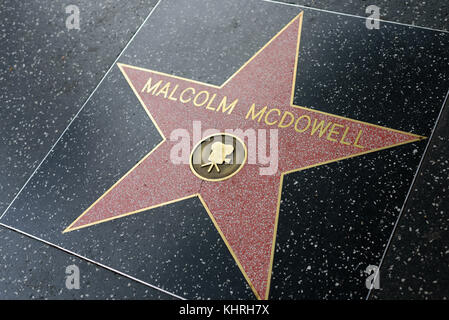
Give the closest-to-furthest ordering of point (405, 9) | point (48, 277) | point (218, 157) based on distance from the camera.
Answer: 1. point (48, 277)
2. point (218, 157)
3. point (405, 9)

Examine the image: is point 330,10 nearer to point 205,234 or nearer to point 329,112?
point 329,112

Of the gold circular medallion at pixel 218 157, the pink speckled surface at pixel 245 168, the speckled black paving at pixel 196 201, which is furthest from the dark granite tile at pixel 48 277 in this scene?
the gold circular medallion at pixel 218 157

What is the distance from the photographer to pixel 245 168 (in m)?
1.53

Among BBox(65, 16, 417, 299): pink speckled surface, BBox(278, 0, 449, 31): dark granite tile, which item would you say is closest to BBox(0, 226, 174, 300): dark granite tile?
BBox(65, 16, 417, 299): pink speckled surface

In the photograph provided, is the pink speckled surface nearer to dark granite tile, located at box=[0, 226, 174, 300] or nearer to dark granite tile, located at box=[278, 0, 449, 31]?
dark granite tile, located at box=[0, 226, 174, 300]

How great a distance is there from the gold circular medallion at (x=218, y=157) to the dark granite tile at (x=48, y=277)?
0.46 m

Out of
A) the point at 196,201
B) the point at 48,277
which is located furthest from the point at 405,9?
the point at 48,277

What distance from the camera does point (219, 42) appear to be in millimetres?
1877

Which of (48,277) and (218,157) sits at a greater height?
(218,157)

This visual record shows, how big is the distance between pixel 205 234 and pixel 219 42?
91 centimetres

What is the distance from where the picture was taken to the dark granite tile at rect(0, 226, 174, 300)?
54.4 inches

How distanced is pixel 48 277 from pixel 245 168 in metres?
0.80

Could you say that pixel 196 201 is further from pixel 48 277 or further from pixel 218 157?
pixel 48 277

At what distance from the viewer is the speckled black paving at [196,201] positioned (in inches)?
52.6
